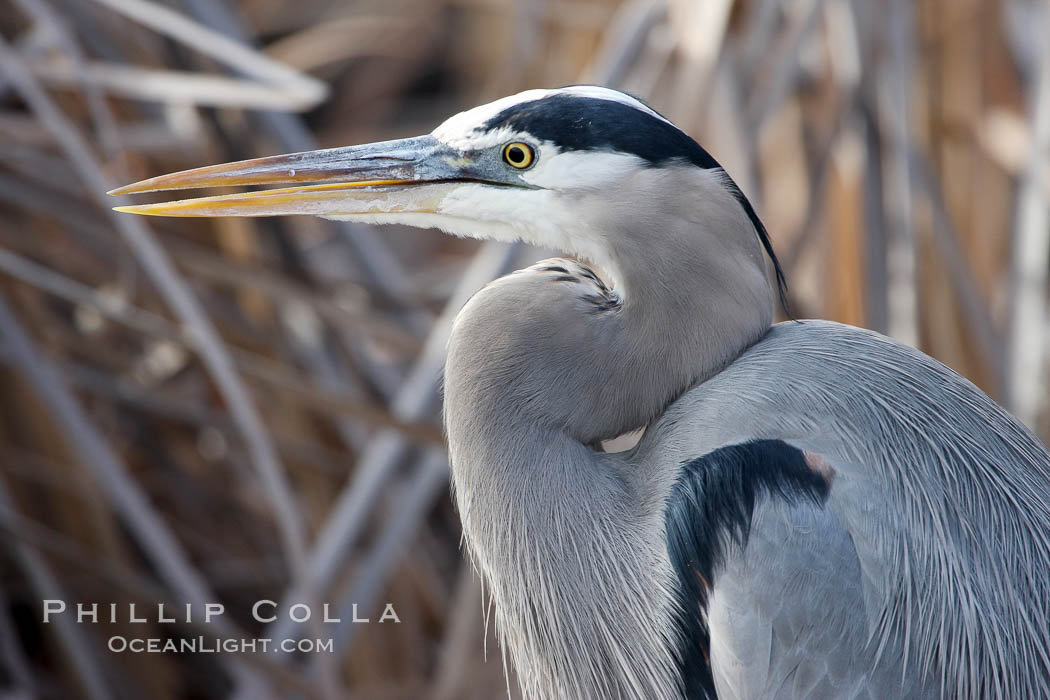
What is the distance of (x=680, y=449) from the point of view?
1252 mm

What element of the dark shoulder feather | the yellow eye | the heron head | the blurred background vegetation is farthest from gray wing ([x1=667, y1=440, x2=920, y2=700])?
the blurred background vegetation

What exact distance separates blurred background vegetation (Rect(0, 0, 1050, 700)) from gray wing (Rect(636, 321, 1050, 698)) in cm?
79

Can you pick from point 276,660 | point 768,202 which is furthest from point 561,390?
point 768,202

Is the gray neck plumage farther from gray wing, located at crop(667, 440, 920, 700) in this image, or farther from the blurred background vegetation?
the blurred background vegetation

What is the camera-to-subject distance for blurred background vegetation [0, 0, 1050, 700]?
1.96 meters

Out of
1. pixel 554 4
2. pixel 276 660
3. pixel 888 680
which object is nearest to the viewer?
pixel 888 680

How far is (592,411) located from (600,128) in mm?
342

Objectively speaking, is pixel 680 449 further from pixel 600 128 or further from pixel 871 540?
pixel 600 128

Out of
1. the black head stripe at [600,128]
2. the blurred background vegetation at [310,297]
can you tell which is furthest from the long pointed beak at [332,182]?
the blurred background vegetation at [310,297]

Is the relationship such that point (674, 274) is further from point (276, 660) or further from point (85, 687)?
point (85, 687)

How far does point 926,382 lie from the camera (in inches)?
52.4

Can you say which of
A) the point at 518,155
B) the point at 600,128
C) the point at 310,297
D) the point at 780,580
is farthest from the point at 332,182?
the point at 310,297

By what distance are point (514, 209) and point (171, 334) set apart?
1.04 m

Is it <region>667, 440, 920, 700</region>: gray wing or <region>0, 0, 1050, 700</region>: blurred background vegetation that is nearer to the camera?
<region>667, 440, 920, 700</region>: gray wing
